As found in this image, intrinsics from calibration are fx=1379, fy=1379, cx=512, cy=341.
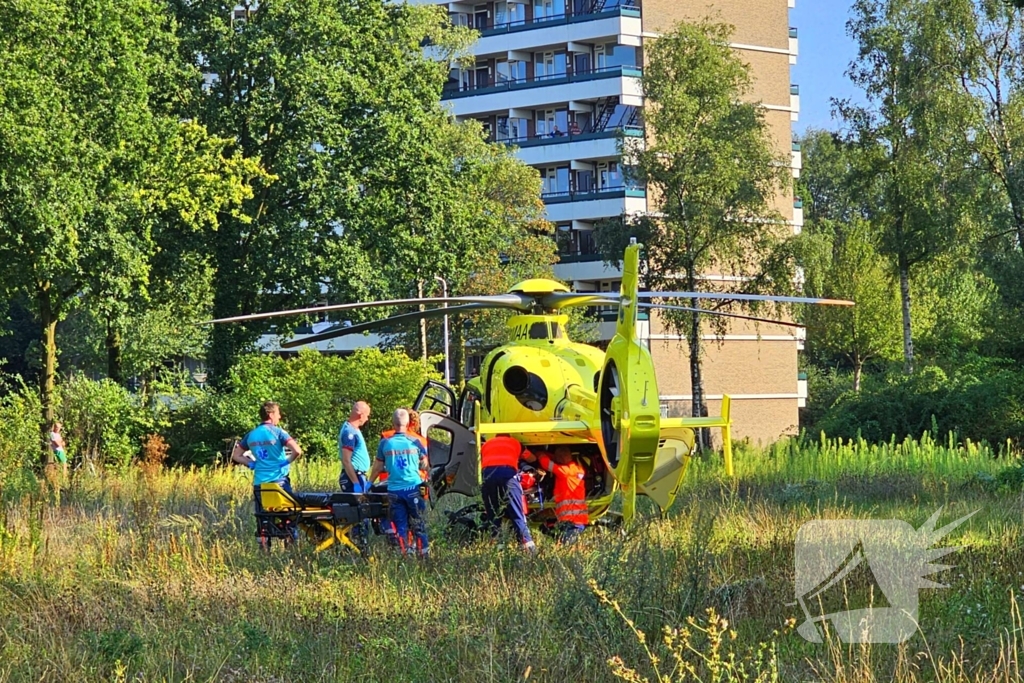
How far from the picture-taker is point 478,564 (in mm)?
11523

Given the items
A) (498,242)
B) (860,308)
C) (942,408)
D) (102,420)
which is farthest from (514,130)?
(102,420)

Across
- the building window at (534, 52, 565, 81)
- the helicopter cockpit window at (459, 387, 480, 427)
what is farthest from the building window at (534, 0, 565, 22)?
the helicopter cockpit window at (459, 387, 480, 427)

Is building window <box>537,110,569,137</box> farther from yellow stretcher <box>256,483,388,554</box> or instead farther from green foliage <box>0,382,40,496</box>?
yellow stretcher <box>256,483,388,554</box>

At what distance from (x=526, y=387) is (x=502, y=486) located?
2447mm

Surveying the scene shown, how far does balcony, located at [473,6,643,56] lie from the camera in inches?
2446

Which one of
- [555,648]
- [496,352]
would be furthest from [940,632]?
[496,352]

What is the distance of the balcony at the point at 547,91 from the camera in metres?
61.8

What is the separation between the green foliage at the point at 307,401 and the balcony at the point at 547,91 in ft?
95.6

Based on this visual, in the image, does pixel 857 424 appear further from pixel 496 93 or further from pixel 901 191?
pixel 496 93

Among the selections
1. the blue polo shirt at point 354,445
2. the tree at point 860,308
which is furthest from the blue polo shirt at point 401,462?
the tree at point 860,308

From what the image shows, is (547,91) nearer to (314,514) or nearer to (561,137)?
(561,137)

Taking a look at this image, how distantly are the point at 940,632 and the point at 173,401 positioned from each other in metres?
28.5

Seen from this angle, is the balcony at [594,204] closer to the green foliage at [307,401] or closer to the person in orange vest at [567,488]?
the green foliage at [307,401]

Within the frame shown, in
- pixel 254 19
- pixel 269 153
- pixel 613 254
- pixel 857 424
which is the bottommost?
pixel 857 424
